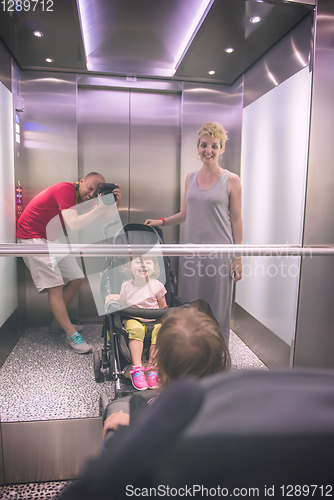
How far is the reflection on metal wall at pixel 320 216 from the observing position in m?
1.58

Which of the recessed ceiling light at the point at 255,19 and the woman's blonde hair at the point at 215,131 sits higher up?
the recessed ceiling light at the point at 255,19

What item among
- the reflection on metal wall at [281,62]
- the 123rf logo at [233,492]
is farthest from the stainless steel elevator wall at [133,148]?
the 123rf logo at [233,492]

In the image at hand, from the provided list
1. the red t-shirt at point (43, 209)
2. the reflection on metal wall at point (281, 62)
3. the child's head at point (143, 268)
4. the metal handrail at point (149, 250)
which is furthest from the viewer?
the child's head at point (143, 268)

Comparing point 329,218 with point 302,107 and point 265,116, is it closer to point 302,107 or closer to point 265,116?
point 302,107

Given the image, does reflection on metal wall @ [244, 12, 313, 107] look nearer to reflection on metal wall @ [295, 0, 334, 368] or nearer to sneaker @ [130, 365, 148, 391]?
reflection on metal wall @ [295, 0, 334, 368]

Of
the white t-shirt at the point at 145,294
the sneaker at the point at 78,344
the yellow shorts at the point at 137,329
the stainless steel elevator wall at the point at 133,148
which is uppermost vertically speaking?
the stainless steel elevator wall at the point at 133,148

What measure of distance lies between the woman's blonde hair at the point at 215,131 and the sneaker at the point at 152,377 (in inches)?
57.2

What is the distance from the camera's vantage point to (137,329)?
5.74 feet

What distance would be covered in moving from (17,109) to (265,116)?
1.50 metres

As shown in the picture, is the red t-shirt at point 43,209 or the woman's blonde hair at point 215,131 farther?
the woman's blonde hair at point 215,131

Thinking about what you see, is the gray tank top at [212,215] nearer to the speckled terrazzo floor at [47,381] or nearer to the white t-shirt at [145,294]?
the white t-shirt at [145,294]

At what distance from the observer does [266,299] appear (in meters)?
2.17

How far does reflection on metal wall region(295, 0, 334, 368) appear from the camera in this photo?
1.58 m

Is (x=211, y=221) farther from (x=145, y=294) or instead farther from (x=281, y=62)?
(x=281, y=62)
